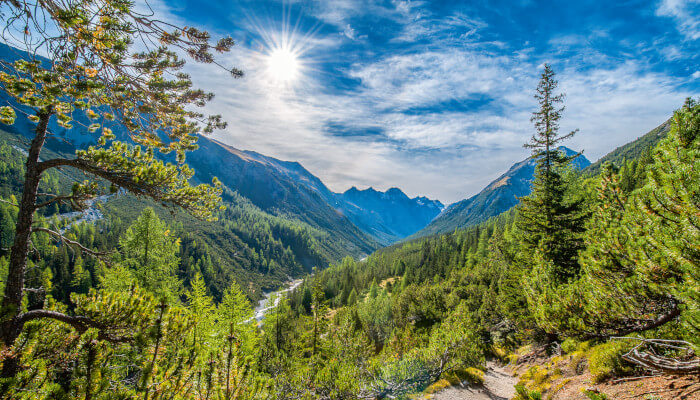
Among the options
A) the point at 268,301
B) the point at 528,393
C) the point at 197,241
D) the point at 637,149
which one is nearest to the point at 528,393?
the point at 528,393

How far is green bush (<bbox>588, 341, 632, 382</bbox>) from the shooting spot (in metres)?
8.33

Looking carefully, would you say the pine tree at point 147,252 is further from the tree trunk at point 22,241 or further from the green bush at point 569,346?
the green bush at point 569,346

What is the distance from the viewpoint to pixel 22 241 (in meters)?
4.79

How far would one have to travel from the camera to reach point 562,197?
18531mm

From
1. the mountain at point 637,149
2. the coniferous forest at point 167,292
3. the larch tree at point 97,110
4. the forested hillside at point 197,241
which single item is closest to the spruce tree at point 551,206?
the coniferous forest at point 167,292

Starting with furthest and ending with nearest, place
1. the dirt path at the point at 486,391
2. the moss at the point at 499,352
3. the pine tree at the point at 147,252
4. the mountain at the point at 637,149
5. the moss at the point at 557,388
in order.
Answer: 1. the mountain at the point at 637,149
2. the moss at the point at 499,352
3. the pine tree at the point at 147,252
4. the dirt path at the point at 486,391
5. the moss at the point at 557,388

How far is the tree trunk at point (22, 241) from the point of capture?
442 centimetres

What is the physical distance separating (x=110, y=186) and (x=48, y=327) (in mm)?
2741

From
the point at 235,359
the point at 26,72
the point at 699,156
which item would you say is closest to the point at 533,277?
the point at 699,156

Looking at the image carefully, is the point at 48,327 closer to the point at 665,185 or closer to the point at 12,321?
the point at 12,321

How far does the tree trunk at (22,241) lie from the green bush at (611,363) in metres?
14.6

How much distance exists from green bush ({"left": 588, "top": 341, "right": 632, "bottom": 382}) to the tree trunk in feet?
47.8

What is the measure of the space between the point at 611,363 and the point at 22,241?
15.3 m

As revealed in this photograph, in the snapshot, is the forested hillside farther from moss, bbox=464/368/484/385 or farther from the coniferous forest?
moss, bbox=464/368/484/385
